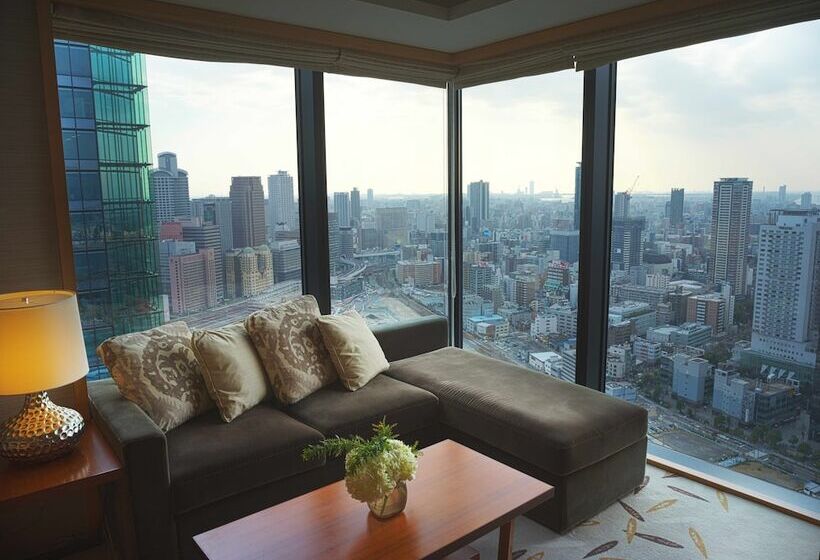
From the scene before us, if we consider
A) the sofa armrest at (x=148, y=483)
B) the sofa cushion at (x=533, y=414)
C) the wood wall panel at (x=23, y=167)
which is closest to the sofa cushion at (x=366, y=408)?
the sofa cushion at (x=533, y=414)

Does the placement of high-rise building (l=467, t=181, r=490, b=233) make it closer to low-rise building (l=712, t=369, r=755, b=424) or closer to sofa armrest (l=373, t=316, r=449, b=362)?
sofa armrest (l=373, t=316, r=449, b=362)

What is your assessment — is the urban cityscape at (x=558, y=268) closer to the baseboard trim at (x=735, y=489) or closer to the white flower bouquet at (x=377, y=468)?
the baseboard trim at (x=735, y=489)

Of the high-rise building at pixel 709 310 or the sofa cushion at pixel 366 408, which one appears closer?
the sofa cushion at pixel 366 408

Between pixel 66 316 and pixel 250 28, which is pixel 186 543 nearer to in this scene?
pixel 66 316

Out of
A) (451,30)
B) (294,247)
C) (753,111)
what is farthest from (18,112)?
(753,111)

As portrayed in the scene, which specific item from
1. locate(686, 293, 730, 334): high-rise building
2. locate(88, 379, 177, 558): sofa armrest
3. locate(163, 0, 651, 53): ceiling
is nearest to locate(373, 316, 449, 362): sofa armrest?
locate(686, 293, 730, 334): high-rise building

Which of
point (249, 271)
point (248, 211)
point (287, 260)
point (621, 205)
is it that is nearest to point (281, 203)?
point (248, 211)

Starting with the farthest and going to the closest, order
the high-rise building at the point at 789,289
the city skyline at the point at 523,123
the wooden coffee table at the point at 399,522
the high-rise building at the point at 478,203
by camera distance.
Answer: the high-rise building at the point at 478,203, the city skyline at the point at 523,123, the high-rise building at the point at 789,289, the wooden coffee table at the point at 399,522
